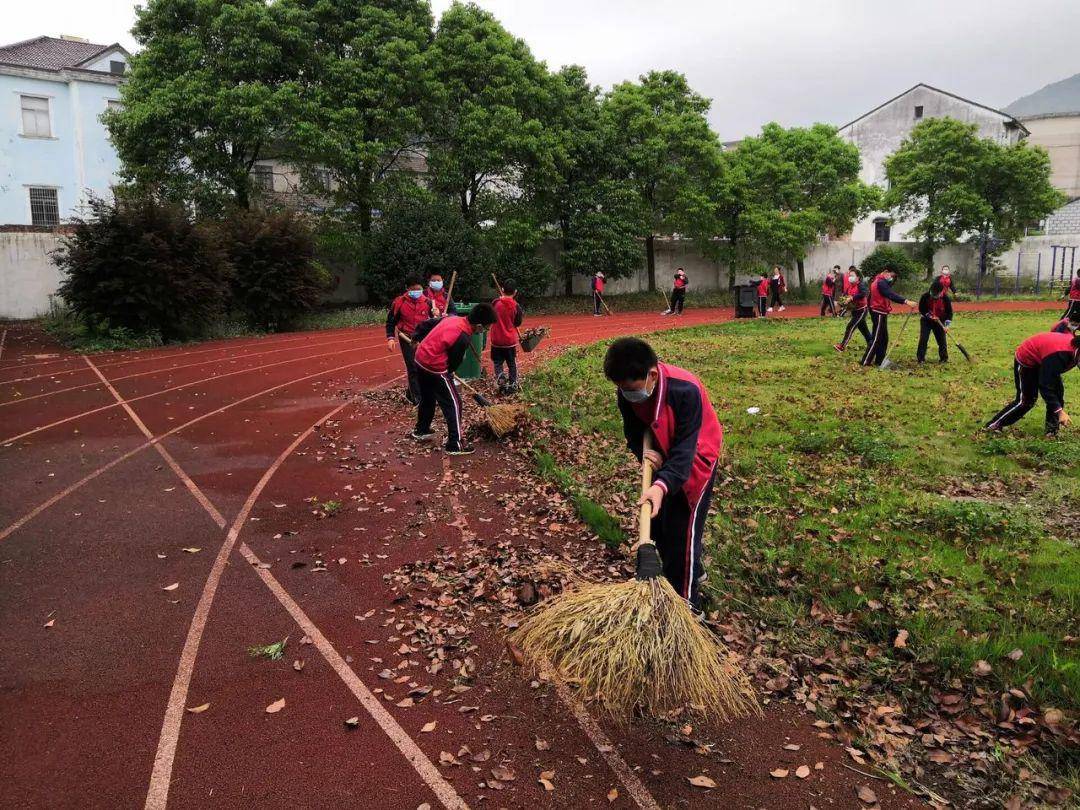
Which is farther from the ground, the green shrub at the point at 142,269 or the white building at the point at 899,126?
the white building at the point at 899,126

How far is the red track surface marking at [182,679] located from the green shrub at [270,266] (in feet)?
49.0

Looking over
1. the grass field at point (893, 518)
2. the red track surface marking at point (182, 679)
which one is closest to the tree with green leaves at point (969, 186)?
the grass field at point (893, 518)

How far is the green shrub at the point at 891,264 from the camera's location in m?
33.4

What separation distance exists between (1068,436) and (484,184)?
22.8 m

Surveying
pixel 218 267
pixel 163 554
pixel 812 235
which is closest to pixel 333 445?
pixel 163 554

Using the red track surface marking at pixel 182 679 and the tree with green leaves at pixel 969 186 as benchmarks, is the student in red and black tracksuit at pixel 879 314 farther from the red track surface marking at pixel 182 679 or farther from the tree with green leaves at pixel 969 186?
the tree with green leaves at pixel 969 186

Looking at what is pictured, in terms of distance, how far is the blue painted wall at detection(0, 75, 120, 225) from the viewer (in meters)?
29.9

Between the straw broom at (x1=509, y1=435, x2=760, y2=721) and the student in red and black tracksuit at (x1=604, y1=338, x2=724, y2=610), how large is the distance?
25 centimetres

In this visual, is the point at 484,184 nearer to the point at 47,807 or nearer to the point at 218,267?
the point at 218,267

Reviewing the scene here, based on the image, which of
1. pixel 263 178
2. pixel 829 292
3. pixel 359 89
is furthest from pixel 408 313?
Answer: pixel 263 178

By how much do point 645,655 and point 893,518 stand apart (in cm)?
368

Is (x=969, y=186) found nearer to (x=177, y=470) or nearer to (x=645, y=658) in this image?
(x=177, y=470)

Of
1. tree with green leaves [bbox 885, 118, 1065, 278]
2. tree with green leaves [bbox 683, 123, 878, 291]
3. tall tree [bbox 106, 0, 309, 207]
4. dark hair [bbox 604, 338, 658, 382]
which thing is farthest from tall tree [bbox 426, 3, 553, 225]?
dark hair [bbox 604, 338, 658, 382]

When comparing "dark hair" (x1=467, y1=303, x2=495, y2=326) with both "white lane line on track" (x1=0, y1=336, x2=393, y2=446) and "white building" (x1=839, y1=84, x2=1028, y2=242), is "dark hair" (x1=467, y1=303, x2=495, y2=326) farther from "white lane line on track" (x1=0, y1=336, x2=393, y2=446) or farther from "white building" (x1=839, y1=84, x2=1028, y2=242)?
"white building" (x1=839, y1=84, x2=1028, y2=242)
